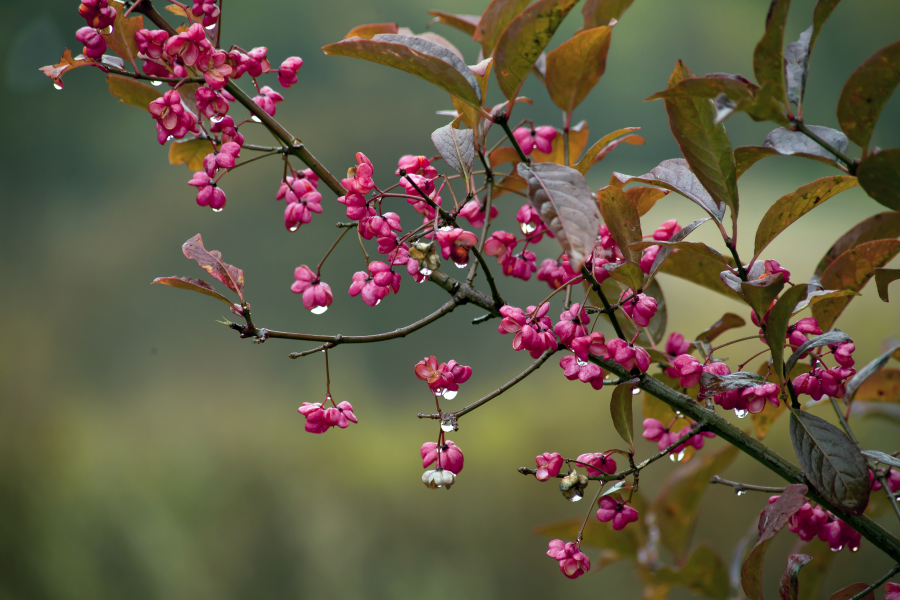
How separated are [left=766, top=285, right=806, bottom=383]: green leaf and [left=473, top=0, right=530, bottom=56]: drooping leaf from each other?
0.32 metres

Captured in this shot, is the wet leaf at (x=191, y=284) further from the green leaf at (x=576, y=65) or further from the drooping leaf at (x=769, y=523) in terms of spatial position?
the drooping leaf at (x=769, y=523)

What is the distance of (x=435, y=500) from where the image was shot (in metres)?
1.36

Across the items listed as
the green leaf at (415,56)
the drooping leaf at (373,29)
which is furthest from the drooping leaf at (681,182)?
the drooping leaf at (373,29)

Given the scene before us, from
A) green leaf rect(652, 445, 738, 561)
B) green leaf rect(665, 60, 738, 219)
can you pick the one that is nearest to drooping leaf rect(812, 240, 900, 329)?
green leaf rect(665, 60, 738, 219)

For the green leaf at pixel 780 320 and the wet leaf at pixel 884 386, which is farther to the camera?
the wet leaf at pixel 884 386

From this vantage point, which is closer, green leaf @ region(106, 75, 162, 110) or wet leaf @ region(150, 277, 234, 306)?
wet leaf @ region(150, 277, 234, 306)

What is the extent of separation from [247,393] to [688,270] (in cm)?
109

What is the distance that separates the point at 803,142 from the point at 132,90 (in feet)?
2.01

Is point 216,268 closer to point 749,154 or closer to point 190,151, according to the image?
point 190,151

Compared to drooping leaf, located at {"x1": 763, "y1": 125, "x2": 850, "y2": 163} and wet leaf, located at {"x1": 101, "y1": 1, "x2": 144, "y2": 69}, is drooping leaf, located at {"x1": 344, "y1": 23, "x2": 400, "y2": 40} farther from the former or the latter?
drooping leaf, located at {"x1": 763, "y1": 125, "x2": 850, "y2": 163}

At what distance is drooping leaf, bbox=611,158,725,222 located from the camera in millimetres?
459

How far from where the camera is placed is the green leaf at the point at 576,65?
18.8 inches

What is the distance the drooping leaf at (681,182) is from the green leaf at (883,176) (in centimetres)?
10

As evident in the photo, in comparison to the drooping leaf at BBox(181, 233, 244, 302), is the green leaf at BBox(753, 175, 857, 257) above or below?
above
